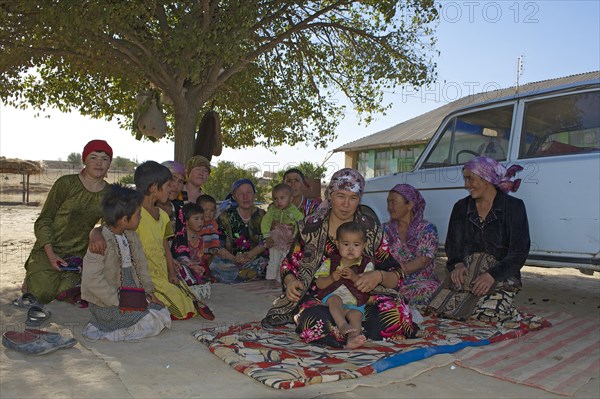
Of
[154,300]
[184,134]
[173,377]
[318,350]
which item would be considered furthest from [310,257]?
[184,134]

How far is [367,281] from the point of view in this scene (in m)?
3.82

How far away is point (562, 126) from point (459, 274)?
1.58 meters

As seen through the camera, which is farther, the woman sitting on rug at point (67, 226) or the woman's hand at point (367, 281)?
the woman sitting on rug at point (67, 226)

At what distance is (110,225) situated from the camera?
13.2 ft

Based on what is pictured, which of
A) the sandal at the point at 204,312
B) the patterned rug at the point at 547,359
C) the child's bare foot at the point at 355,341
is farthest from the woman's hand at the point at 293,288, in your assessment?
the patterned rug at the point at 547,359

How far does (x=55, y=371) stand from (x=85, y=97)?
383 inches

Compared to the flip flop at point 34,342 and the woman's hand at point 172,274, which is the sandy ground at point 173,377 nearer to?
the flip flop at point 34,342

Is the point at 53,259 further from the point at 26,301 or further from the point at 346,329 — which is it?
the point at 346,329

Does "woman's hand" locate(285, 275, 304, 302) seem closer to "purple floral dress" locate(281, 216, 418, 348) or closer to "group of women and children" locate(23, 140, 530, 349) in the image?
"group of women and children" locate(23, 140, 530, 349)

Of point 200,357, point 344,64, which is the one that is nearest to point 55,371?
point 200,357

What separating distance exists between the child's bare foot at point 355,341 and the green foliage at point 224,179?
17.7 m

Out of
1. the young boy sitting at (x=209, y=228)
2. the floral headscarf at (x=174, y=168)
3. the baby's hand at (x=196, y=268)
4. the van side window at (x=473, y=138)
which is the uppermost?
the van side window at (x=473, y=138)

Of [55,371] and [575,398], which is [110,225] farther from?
[575,398]

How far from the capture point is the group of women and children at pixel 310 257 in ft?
12.9
